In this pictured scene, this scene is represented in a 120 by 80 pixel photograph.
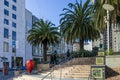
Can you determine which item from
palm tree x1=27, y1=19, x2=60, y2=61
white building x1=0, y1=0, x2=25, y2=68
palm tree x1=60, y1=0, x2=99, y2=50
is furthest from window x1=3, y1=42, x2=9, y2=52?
palm tree x1=60, y1=0, x2=99, y2=50

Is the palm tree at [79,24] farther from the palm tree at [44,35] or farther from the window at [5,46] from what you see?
the window at [5,46]

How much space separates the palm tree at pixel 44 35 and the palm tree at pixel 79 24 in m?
9.37

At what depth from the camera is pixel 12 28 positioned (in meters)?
92.1

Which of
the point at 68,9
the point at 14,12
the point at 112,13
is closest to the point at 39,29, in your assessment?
the point at 68,9

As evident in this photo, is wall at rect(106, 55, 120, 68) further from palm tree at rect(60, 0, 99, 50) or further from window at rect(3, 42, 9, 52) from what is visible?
window at rect(3, 42, 9, 52)

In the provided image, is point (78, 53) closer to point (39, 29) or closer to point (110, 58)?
point (110, 58)

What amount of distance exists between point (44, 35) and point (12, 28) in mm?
38643

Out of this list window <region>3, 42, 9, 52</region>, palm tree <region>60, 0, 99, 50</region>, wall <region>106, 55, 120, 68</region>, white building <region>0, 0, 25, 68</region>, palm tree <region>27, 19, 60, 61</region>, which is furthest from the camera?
window <region>3, 42, 9, 52</region>

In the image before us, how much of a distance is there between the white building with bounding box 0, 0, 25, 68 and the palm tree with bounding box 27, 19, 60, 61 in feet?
84.1

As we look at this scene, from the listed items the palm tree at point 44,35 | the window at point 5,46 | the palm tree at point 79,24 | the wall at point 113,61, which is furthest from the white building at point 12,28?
the wall at point 113,61

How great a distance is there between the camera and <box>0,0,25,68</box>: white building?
85.5m

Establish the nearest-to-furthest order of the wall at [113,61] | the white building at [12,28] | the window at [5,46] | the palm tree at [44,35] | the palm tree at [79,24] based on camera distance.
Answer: the wall at [113,61] < the palm tree at [79,24] < the palm tree at [44,35] < the white building at [12,28] < the window at [5,46]

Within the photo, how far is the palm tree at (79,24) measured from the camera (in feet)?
146

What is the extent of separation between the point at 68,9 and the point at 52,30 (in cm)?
1089
